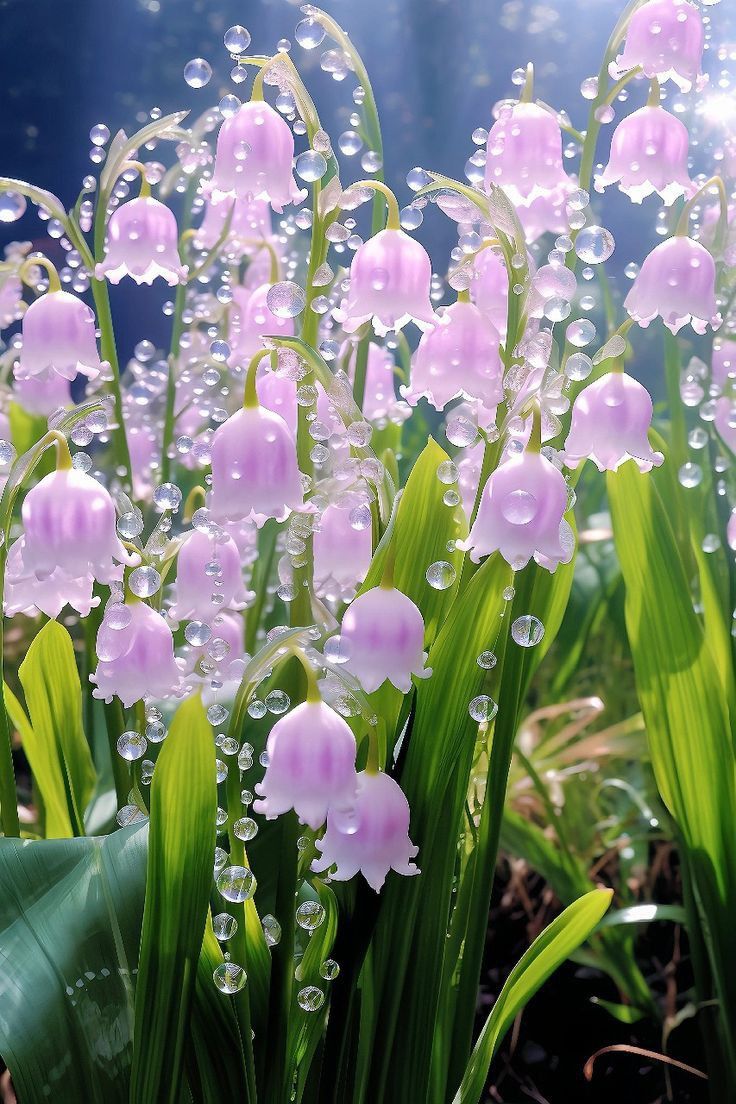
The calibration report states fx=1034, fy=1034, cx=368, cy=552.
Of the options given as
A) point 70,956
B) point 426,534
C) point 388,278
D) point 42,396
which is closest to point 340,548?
point 426,534

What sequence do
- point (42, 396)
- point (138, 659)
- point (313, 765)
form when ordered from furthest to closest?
point (42, 396), point (138, 659), point (313, 765)

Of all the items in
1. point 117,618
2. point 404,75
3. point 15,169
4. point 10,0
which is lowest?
point 117,618

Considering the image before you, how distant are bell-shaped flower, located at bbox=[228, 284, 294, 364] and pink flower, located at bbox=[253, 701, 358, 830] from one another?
28cm

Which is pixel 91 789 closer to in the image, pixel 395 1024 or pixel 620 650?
pixel 395 1024

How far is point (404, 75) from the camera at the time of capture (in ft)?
6.18

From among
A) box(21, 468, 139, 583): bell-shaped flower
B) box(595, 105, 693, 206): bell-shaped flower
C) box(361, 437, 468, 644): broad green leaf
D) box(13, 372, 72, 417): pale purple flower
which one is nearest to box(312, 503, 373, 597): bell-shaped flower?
box(361, 437, 468, 644): broad green leaf

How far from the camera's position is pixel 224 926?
0.50 metres

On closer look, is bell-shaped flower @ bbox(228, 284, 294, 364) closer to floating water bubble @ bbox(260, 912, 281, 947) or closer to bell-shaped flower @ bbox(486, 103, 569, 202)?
bell-shaped flower @ bbox(486, 103, 569, 202)

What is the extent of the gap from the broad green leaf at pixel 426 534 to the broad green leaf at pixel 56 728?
9.5 inches

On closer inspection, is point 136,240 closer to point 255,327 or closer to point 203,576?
point 255,327

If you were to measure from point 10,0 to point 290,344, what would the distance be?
5.42 feet

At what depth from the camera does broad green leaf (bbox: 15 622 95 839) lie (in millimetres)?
675

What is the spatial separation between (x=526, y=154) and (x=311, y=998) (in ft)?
1.59

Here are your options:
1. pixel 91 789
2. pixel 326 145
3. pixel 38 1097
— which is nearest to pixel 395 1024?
pixel 38 1097
